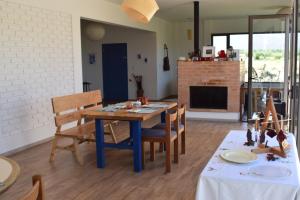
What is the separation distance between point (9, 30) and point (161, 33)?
6.15 meters

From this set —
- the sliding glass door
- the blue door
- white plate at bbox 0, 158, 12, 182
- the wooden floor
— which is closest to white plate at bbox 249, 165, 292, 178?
→ white plate at bbox 0, 158, 12, 182

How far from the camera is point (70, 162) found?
4.32 m

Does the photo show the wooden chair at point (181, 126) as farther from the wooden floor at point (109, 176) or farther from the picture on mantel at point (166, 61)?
the picture on mantel at point (166, 61)

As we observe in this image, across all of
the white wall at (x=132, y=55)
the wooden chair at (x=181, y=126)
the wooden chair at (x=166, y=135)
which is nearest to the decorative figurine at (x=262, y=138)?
the wooden chair at (x=166, y=135)

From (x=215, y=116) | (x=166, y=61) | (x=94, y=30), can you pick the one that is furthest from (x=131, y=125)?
(x=166, y=61)

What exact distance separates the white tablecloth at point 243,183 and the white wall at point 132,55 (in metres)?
8.17

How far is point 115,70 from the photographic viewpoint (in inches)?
412

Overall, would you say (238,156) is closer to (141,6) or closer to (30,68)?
(141,6)

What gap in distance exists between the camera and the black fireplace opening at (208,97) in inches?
279

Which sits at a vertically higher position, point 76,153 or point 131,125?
point 131,125

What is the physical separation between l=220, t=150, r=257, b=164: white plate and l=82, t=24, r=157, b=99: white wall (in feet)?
26.2

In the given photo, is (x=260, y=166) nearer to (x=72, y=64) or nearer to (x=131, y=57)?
(x=72, y=64)

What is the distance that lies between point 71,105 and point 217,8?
5.42 metres

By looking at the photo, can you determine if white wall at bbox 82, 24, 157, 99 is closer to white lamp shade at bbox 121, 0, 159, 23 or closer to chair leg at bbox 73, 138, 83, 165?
chair leg at bbox 73, 138, 83, 165
